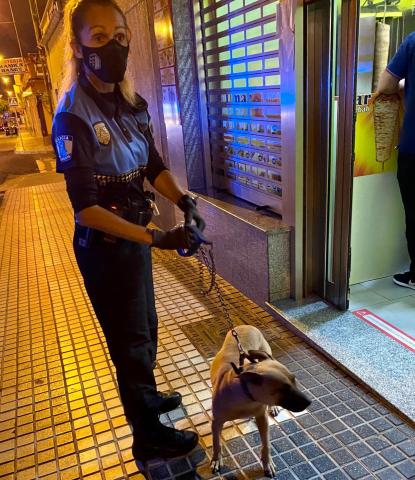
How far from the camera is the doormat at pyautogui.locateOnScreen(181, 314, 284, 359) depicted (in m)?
3.51

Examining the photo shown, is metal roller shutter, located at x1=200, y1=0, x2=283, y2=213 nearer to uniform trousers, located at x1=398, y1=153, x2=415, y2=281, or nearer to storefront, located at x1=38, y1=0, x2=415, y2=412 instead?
storefront, located at x1=38, y1=0, x2=415, y2=412

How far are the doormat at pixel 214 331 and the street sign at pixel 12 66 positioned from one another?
29.0m

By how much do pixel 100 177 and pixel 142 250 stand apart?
50 cm

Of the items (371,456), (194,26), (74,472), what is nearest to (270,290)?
(371,456)

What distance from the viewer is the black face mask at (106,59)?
207 centimetres

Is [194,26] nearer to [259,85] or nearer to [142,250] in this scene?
[259,85]

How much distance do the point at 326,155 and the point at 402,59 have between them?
978mm

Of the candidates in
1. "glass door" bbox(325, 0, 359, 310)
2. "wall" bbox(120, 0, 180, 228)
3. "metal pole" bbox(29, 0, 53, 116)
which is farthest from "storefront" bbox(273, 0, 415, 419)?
"metal pole" bbox(29, 0, 53, 116)

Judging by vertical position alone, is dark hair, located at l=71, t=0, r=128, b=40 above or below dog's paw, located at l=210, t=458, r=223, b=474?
above

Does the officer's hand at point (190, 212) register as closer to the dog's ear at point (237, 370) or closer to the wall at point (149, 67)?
the dog's ear at point (237, 370)

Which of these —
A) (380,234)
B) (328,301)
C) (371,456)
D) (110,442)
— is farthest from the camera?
(380,234)

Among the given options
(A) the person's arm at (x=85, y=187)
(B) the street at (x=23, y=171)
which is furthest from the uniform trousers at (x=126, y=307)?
(B) the street at (x=23, y=171)

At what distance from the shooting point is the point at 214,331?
3750 millimetres

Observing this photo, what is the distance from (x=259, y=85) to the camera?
4000mm
